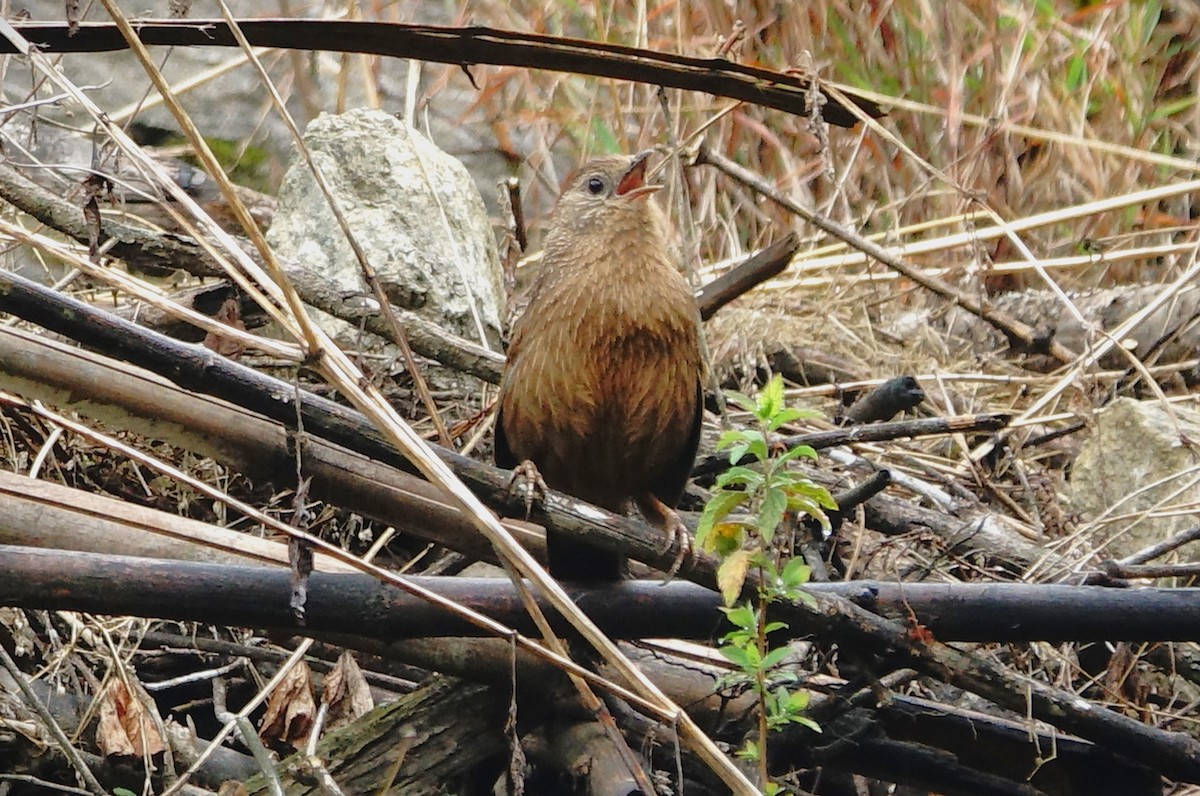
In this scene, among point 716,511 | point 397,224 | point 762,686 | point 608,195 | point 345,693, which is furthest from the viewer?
point 397,224

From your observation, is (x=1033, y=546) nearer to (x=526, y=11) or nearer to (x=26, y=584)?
(x=26, y=584)

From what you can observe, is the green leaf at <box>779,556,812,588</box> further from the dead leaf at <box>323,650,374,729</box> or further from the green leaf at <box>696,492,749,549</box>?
the dead leaf at <box>323,650,374,729</box>

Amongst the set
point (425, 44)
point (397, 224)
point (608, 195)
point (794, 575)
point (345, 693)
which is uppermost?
point (425, 44)

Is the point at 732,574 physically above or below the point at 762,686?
above

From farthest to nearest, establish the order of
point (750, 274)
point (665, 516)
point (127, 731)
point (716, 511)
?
point (750, 274) → point (665, 516) → point (127, 731) → point (716, 511)

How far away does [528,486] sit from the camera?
7.55 feet

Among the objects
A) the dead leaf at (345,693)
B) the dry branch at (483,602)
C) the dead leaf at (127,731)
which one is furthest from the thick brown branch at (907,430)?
the dead leaf at (127,731)

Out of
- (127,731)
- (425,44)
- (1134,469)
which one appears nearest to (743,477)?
(425,44)

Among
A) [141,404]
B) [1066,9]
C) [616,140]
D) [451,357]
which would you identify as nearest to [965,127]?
[1066,9]

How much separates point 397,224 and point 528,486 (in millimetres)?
1974

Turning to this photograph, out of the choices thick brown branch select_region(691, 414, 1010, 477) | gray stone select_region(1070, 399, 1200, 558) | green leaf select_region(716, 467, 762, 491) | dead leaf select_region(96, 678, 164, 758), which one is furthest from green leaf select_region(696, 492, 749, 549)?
gray stone select_region(1070, 399, 1200, 558)

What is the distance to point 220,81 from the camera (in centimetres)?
686

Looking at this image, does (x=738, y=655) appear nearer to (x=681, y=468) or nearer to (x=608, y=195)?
(x=681, y=468)

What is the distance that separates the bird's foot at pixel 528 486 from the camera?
2.02 m
